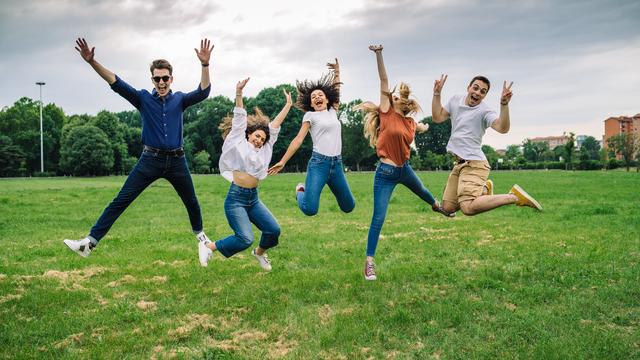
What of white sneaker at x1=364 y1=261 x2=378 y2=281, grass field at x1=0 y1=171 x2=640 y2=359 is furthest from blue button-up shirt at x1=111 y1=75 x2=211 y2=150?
white sneaker at x1=364 y1=261 x2=378 y2=281

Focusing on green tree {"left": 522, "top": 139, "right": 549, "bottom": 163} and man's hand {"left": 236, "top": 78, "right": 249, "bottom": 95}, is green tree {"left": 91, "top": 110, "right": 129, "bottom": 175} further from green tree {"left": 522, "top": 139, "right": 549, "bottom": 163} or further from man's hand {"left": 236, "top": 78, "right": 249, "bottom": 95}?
green tree {"left": 522, "top": 139, "right": 549, "bottom": 163}

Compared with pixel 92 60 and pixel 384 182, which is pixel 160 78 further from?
pixel 384 182

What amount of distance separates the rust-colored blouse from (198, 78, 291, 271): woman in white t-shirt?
5.66 ft

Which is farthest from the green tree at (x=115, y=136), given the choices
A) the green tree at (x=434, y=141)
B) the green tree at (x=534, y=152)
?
the green tree at (x=534, y=152)

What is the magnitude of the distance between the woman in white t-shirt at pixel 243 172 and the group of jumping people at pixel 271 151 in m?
0.02

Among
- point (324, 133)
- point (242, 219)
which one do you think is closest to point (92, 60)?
→ point (242, 219)

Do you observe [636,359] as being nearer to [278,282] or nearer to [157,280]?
[278,282]

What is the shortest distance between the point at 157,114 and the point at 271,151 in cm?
193

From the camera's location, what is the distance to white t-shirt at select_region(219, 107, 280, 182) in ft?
27.8

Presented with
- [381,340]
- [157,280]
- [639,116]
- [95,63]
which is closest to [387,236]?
[157,280]

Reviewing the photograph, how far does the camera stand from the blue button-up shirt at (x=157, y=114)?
27.3 feet

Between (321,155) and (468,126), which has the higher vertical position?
(468,126)

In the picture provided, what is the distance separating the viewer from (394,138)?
29.3 ft

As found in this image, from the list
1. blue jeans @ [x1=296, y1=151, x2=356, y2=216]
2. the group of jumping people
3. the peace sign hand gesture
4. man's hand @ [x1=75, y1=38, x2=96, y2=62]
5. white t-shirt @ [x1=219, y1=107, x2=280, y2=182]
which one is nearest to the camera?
man's hand @ [x1=75, y1=38, x2=96, y2=62]
